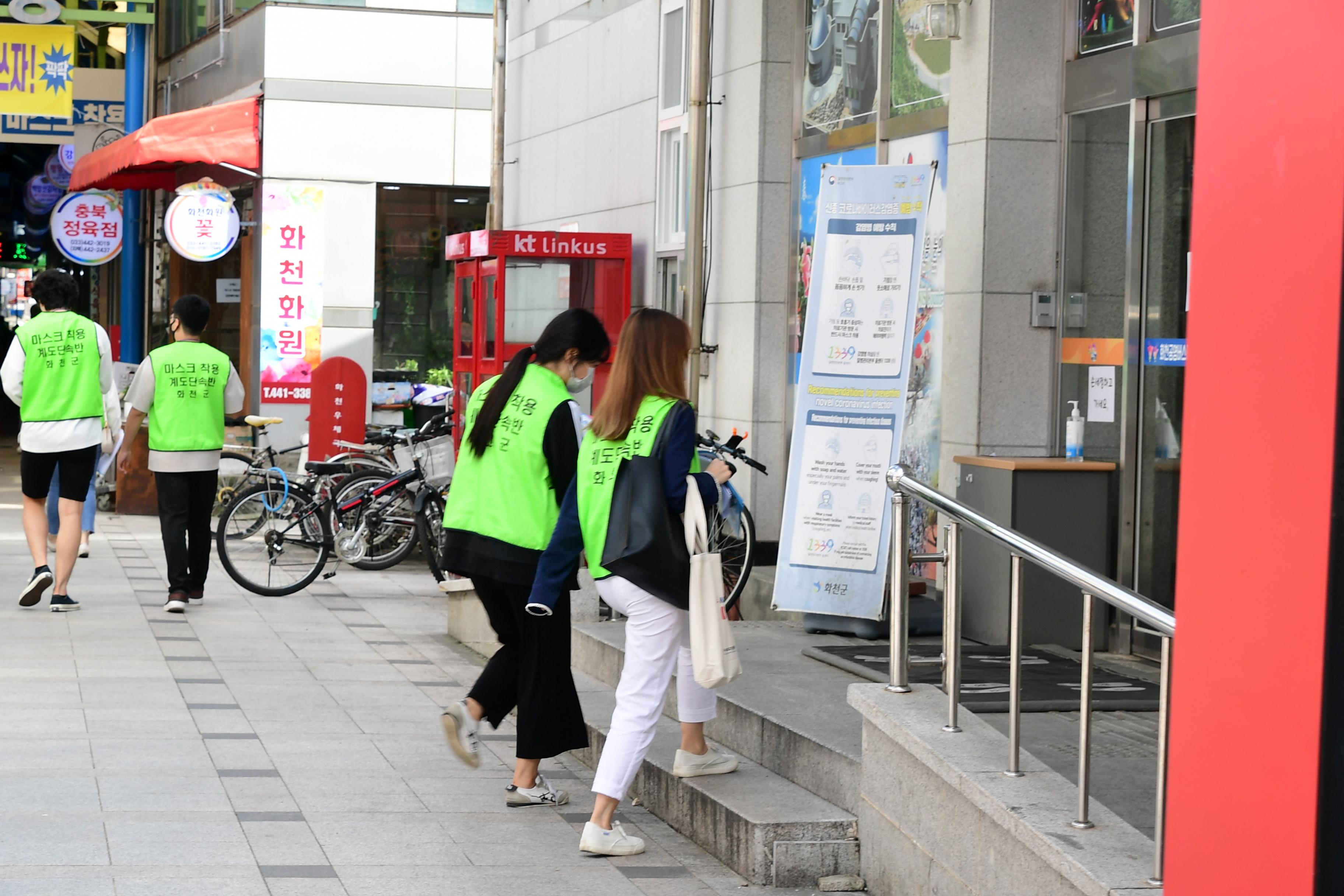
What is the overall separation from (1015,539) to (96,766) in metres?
3.66

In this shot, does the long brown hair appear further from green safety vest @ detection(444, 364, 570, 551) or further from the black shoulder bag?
green safety vest @ detection(444, 364, 570, 551)

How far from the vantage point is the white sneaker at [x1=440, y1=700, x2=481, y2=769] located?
5.98 metres

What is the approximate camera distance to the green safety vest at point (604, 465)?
5324mm

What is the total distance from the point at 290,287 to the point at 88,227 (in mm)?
5235

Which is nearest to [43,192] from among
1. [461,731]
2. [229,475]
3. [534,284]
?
[229,475]

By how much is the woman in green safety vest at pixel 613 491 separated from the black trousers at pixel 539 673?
0.47m

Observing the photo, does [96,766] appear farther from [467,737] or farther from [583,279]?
[583,279]

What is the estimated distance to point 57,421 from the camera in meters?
10.0

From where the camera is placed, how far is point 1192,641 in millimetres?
3133

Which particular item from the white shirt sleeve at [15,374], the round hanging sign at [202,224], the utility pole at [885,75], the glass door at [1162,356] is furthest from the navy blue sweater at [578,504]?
the round hanging sign at [202,224]

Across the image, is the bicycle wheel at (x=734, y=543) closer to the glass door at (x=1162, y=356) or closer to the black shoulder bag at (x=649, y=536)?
the glass door at (x=1162, y=356)

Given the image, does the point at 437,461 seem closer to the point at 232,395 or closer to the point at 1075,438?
the point at 232,395

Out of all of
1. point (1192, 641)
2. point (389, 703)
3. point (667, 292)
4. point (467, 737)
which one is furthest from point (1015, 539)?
point (667, 292)

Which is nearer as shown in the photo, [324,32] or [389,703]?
[389,703]
